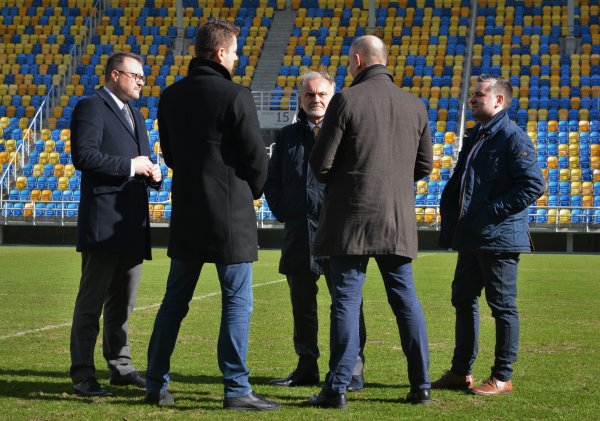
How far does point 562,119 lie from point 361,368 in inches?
1061

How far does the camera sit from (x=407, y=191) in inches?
232

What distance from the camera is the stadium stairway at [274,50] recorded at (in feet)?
116

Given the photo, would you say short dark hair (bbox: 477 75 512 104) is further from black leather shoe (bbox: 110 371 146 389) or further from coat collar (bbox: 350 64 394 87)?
black leather shoe (bbox: 110 371 146 389)

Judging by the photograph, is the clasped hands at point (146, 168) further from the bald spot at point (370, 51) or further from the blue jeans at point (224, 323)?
the bald spot at point (370, 51)

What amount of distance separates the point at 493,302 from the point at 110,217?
2377 millimetres

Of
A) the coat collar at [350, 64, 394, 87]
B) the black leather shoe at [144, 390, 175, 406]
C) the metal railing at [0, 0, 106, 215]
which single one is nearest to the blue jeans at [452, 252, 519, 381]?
the coat collar at [350, 64, 394, 87]

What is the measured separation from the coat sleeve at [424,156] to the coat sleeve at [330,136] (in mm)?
592

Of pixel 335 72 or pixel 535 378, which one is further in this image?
pixel 335 72

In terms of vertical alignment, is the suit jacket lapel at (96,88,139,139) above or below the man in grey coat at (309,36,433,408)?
above

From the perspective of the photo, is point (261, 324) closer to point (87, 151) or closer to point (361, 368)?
point (361, 368)

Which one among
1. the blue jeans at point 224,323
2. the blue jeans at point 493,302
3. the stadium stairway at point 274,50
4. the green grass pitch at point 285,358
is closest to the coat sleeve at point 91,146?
the blue jeans at point 224,323

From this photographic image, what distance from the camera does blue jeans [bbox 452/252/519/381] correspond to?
636 cm

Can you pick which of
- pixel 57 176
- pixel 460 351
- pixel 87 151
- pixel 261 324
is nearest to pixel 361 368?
pixel 460 351

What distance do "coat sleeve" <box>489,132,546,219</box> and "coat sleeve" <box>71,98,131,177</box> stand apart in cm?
227
